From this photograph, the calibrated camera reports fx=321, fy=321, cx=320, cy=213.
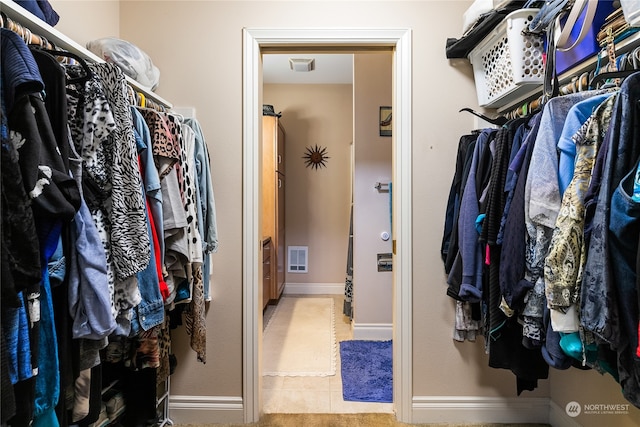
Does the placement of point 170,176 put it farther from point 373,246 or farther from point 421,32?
point 373,246

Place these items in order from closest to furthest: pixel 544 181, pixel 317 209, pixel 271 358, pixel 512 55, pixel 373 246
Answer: pixel 544 181, pixel 512 55, pixel 271 358, pixel 373 246, pixel 317 209

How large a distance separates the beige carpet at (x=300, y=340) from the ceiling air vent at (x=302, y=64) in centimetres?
274

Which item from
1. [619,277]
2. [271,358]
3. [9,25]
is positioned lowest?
[271,358]

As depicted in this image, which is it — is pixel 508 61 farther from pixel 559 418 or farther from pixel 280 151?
pixel 280 151

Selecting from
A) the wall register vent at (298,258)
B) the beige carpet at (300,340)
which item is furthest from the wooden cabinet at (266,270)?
the wall register vent at (298,258)

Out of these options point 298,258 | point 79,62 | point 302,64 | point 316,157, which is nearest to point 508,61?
point 79,62

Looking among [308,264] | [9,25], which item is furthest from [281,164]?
[9,25]

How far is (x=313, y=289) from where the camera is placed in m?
4.20

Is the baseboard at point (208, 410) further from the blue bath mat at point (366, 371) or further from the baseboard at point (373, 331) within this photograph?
the baseboard at point (373, 331)

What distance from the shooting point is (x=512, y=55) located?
4.31ft

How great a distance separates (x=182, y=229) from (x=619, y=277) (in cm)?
134

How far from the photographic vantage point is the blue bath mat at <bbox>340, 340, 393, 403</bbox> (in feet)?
6.41

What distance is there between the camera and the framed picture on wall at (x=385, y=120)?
2.72 meters

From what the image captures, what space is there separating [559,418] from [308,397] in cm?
134
